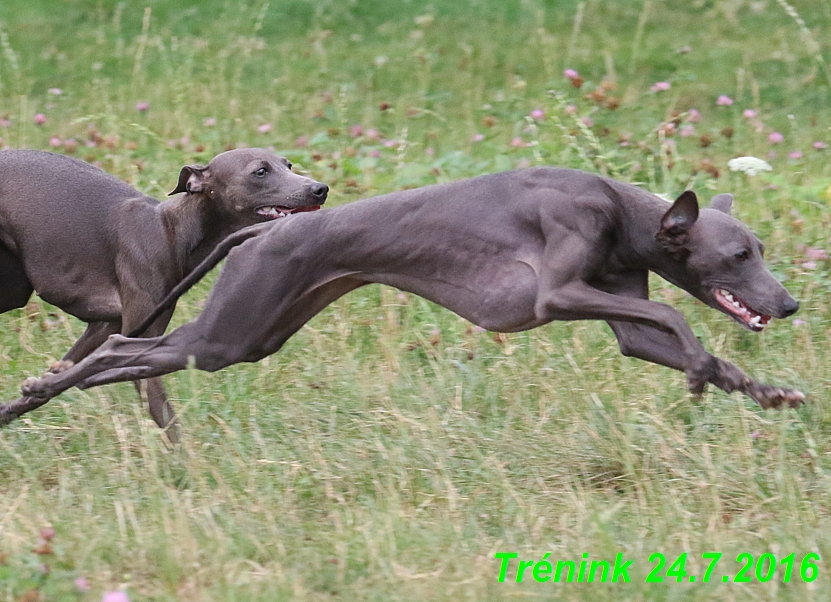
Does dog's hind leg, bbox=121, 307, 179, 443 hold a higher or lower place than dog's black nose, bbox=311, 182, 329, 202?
lower

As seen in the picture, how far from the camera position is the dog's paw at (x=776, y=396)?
431 centimetres

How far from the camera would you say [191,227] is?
18.1 feet

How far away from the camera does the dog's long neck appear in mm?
5469

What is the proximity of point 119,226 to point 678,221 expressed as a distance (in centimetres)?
236

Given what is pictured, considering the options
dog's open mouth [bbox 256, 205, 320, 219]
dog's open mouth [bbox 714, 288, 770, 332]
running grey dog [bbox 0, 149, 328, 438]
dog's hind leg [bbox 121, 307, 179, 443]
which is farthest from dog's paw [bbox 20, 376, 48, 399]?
dog's open mouth [bbox 714, 288, 770, 332]

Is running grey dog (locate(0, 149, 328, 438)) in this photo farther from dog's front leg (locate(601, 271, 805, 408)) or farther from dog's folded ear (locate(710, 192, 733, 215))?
dog's folded ear (locate(710, 192, 733, 215))

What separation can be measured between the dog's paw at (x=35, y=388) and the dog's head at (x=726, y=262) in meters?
2.39

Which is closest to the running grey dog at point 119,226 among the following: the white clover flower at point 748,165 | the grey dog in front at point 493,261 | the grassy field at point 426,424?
the grassy field at point 426,424

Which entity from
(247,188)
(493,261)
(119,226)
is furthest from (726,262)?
(119,226)

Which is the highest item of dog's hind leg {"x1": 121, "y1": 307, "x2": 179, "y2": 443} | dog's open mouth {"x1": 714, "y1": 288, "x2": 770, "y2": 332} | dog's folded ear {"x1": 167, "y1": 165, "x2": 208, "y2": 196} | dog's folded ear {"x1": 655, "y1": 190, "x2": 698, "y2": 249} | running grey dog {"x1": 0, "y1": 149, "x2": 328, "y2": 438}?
dog's folded ear {"x1": 655, "y1": 190, "x2": 698, "y2": 249}

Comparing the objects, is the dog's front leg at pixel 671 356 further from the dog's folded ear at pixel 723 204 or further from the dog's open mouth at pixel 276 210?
the dog's open mouth at pixel 276 210

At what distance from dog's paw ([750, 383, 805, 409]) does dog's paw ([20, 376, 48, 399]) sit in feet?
8.66

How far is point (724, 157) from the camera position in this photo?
8258 mm

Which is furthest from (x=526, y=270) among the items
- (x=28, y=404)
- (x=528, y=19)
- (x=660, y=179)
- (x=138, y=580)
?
(x=528, y=19)
